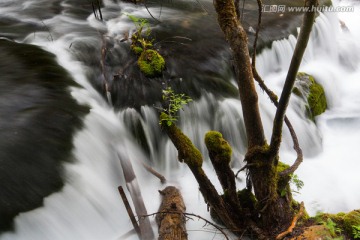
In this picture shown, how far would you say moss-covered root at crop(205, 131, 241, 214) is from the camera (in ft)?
10.3

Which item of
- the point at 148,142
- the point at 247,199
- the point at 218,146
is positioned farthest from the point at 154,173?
the point at 218,146

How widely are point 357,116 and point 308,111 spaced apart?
1279 mm

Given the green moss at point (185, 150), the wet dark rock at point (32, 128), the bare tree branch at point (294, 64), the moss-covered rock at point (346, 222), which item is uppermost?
the bare tree branch at point (294, 64)

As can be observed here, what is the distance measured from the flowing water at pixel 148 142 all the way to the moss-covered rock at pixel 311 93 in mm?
197

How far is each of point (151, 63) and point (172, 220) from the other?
2.87m

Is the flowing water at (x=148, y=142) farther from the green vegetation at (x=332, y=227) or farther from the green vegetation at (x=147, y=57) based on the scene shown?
the green vegetation at (x=332, y=227)

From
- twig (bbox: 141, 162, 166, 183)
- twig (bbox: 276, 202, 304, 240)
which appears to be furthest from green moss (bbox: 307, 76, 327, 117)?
twig (bbox: 276, 202, 304, 240)

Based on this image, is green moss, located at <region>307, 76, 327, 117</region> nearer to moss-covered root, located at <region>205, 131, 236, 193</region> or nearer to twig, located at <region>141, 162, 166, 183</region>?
twig, located at <region>141, 162, 166, 183</region>

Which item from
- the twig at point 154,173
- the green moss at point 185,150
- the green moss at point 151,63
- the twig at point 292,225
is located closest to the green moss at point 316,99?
the green moss at point 151,63

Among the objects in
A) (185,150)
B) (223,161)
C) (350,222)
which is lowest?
(350,222)

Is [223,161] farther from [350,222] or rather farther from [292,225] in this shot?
[350,222]

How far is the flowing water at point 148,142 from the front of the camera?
3951 millimetres

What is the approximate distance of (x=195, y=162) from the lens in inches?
125

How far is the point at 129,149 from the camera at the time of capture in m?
4.83
